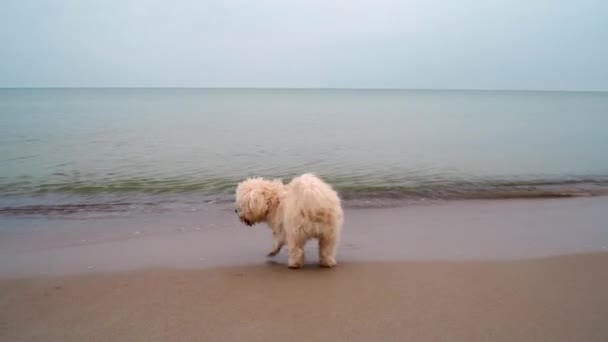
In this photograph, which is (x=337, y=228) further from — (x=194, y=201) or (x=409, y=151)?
(x=409, y=151)

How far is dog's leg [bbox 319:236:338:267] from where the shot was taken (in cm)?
549

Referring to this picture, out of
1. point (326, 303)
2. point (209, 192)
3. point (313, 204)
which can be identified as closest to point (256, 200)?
point (313, 204)

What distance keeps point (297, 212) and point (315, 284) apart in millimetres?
864

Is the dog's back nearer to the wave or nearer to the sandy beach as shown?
the sandy beach

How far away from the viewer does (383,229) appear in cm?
738

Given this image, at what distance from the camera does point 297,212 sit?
17.7ft

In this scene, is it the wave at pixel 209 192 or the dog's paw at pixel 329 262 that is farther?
the wave at pixel 209 192

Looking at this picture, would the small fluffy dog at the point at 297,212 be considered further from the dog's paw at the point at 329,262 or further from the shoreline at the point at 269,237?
the shoreline at the point at 269,237

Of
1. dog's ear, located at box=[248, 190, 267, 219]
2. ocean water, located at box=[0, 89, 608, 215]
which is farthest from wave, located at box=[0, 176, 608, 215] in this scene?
dog's ear, located at box=[248, 190, 267, 219]

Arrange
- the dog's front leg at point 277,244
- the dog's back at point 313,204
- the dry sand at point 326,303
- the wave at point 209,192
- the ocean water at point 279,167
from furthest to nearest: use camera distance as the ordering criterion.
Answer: the ocean water at point 279,167 → the wave at point 209,192 → the dog's front leg at point 277,244 → the dog's back at point 313,204 → the dry sand at point 326,303

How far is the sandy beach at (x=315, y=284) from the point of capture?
392 cm

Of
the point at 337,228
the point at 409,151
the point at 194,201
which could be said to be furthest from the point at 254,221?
the point at 409,151

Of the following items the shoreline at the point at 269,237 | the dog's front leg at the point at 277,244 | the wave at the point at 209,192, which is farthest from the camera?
the wave at the point at 209,192

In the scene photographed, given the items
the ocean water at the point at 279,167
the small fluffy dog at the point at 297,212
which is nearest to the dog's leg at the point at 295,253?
the small fluffy dog at the point at 297,212
